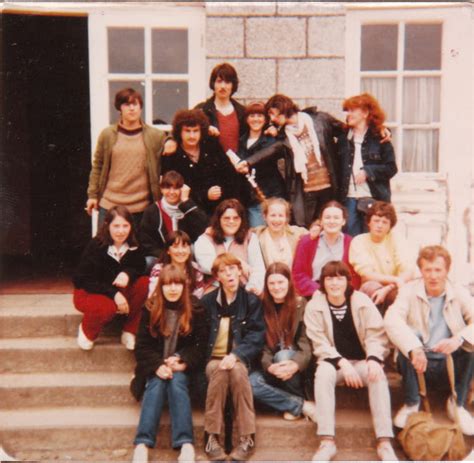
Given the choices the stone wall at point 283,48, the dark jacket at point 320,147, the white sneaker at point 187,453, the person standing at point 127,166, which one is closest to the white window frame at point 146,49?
the stone wall at point 283,48

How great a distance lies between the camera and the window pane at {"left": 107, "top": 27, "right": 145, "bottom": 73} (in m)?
5.44

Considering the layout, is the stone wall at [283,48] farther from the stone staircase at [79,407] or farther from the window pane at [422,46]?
the stone staircase at [79,407]

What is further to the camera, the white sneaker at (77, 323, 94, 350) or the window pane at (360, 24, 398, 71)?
the window pane at (360, 24, 398, 71)

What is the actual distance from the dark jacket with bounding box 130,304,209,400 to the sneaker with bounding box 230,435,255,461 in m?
0.51

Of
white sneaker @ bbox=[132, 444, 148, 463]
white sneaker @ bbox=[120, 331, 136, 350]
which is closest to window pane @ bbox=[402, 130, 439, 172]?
white sneaker @ bbox=[120, 331, 136, 350]

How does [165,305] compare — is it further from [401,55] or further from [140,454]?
[401,55]

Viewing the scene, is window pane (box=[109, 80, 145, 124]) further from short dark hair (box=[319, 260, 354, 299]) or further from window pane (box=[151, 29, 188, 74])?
short dark hair (box=[319, 260, 354, 299])

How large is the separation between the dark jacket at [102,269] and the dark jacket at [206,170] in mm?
651

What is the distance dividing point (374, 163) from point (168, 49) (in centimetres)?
199

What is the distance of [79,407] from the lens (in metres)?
4.27

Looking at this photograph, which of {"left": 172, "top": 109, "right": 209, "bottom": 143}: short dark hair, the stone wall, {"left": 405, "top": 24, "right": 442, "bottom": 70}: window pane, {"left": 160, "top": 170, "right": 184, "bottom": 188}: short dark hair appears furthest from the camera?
{"left": 405, "top": 24, "right": 442, "bottom": 70}: window pane

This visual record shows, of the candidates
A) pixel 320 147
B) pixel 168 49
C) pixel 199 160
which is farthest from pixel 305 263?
pixel 168 49

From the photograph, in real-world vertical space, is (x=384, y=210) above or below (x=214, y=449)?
above

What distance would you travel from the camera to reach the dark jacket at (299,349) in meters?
4.00
